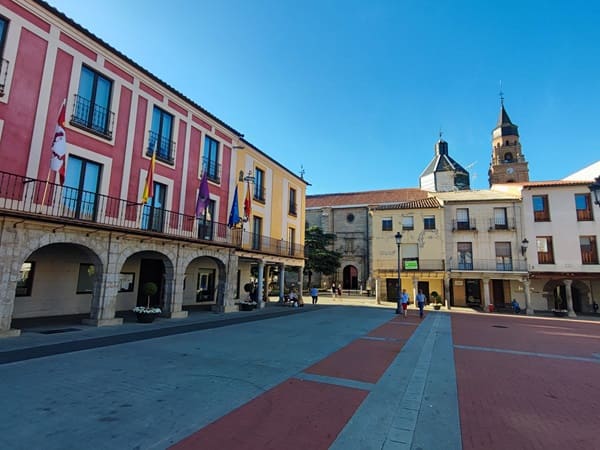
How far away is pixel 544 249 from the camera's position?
25266 mm

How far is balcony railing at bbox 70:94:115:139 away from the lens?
11422mm

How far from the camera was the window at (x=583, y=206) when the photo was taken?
24750mm

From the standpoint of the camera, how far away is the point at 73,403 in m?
4.53

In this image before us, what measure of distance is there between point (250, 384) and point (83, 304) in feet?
38.0

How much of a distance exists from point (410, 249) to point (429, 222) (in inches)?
117

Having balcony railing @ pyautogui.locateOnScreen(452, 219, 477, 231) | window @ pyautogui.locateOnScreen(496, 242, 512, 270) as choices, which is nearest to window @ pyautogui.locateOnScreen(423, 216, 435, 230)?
balcony railing @ pyautogui.locateOnScreen(452, 219, 477, 231)

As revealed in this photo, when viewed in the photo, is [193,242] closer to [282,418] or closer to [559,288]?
[282,418]

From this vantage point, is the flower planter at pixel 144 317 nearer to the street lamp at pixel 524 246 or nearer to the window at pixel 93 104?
the window at pixel 93 104

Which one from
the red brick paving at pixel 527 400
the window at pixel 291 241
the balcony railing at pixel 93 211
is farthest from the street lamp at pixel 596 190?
the window at pixel 291 241

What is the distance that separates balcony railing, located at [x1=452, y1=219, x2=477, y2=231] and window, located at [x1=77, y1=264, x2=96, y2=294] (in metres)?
26.6

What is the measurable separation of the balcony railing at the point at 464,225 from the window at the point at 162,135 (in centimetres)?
2373

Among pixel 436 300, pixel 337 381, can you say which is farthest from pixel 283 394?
pixel 436 300

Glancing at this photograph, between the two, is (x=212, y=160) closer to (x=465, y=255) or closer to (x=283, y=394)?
(x=283, y=394)

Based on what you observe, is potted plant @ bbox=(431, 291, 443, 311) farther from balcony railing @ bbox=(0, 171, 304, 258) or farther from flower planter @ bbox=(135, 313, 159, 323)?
flower planter @ bbox=(135, 313, 159, 323)
